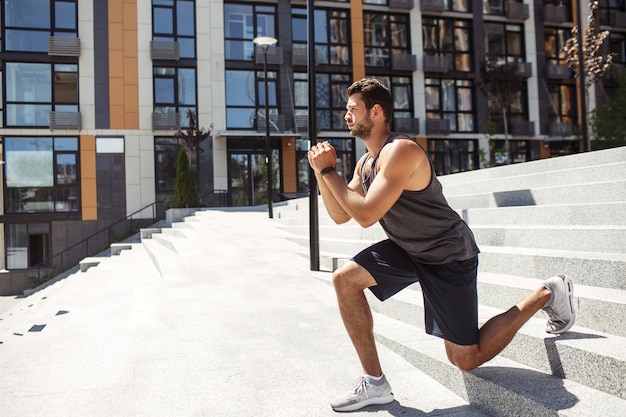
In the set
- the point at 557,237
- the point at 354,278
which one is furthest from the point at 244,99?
the point at 354,278

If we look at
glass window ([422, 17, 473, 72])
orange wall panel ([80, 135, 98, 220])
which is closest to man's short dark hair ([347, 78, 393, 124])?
orange wall panel ([80, 135, 98, 220])

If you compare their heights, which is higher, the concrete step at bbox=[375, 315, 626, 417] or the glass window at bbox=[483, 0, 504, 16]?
the glass window at bbox=[483, 0, 504, 16]

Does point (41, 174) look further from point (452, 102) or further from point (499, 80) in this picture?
point (499, 80)

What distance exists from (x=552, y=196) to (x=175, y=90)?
1896 cm

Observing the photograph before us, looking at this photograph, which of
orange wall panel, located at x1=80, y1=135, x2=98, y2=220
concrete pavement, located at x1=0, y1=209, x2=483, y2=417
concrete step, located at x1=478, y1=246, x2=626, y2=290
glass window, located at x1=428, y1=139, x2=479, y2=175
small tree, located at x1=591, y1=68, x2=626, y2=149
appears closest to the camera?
concrete pavement, located at x1=0, y1=209, x2=483, y2=417

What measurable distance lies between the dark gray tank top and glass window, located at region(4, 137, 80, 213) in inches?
813

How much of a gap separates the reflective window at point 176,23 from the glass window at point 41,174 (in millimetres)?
5781

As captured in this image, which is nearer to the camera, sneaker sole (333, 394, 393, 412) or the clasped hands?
the clasped hands

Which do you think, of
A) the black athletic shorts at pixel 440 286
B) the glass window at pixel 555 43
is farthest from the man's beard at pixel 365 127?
the glass window at pixel 555 43

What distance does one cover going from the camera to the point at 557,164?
7.03m

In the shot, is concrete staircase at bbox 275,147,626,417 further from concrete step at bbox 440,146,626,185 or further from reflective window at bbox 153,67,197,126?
reflective window at bbox 153,67,197,126

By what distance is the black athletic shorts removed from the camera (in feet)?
8.80

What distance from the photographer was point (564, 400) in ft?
8.04

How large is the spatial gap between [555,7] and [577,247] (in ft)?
89.2
